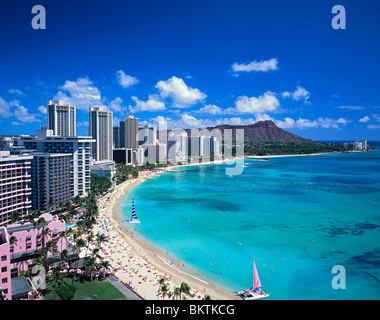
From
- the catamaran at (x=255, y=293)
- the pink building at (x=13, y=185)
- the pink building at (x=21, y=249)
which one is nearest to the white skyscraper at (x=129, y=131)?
the pink building at (x=13, y=185)

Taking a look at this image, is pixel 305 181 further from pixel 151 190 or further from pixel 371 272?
pixel 371 272

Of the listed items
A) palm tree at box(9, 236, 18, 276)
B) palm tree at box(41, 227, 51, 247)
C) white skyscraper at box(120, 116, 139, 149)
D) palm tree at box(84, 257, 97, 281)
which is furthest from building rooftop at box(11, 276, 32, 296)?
white skyscraper at box(120, 116, 139, 149)

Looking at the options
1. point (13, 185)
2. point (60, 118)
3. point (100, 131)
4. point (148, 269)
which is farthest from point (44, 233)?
point (100, 131)

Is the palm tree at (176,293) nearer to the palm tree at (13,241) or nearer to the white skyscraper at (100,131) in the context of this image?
the palm tree at (13,241)

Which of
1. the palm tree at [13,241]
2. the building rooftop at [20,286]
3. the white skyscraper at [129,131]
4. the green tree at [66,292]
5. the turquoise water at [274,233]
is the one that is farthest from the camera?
the white skyscraper at [129,131]

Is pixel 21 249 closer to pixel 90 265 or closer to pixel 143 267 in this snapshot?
pixel 90 265

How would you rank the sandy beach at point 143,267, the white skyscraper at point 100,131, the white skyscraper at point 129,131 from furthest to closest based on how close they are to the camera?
the white skyscraper at point 129,131, the white skyscraper at point 100,131, the sandy beach at point 143,267
